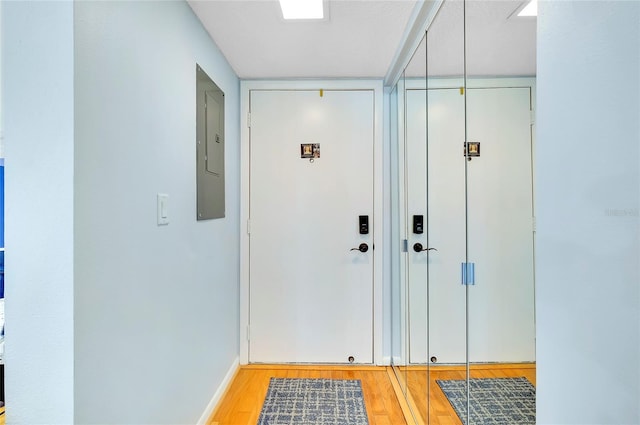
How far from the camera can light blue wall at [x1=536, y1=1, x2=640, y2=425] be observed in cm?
52

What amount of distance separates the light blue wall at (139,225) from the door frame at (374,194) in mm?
595

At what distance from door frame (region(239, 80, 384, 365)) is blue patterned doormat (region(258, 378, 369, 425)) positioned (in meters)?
0.43

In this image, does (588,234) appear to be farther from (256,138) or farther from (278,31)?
(256,138)

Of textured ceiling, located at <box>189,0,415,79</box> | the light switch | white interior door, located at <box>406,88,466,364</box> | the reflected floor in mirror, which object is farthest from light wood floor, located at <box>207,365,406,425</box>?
textured ceiling, located at <box>189,0,415,79</box>

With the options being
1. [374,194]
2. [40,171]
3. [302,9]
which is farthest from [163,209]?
[374,194]

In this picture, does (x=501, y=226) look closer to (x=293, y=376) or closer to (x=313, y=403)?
(x=313, y=403)

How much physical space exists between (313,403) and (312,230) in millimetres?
1225

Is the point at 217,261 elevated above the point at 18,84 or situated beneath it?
situated beneath

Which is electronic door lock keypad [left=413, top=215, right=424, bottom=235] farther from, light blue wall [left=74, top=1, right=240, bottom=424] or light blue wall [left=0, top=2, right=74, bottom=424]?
light blue wall [left=0, top=2, right=74, bottom=424]

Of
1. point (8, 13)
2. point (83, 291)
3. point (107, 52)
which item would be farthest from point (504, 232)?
point (8, 13)

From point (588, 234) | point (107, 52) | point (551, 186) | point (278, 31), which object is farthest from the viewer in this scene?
point (278, 31)

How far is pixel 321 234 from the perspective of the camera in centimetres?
262

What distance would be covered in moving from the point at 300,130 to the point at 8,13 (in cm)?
187

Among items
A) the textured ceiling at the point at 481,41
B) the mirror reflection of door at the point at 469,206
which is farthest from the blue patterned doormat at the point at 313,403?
the textured ceiling at the point at 481,41
